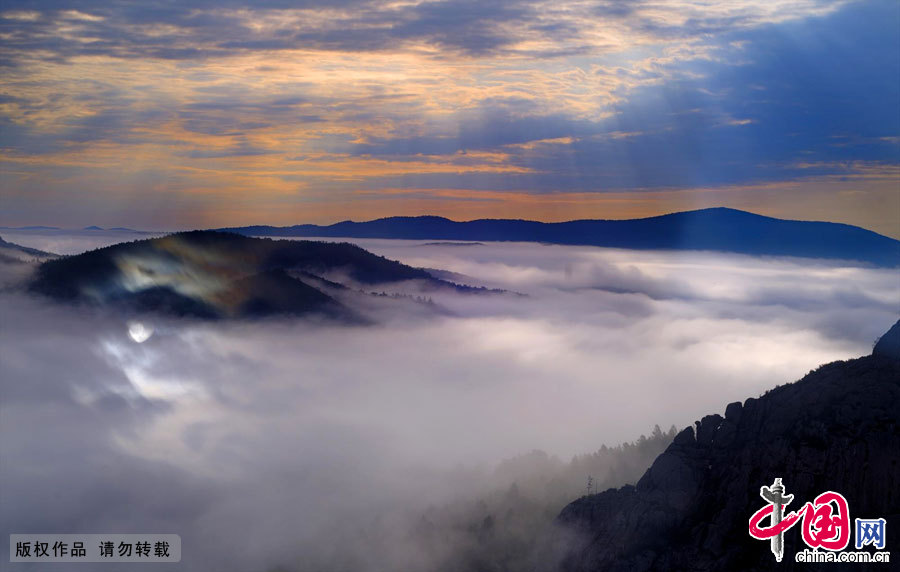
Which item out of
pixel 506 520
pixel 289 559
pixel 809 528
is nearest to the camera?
pixel 809 528

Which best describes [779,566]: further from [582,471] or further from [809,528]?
[582,471]

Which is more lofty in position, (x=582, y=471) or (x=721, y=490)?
(x=721, y=490)

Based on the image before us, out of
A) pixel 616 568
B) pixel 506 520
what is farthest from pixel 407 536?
pixel 616 568

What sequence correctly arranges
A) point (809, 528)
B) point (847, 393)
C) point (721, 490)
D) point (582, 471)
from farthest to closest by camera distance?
point (582, 471)
point (721, 490)
point (847, 393)
point (809, 528)

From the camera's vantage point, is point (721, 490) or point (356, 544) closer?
point (721, 490)

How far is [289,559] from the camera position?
126 m

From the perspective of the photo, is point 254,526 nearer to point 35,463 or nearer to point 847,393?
point 35,463

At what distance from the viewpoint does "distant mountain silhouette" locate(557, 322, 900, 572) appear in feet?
222

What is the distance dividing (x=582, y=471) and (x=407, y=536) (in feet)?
114

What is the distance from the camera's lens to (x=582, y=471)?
137 meters

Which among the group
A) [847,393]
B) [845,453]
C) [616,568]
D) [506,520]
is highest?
[847,393]

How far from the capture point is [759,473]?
→ 75.0m

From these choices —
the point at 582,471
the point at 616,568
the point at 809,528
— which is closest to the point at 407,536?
the point at 582,471

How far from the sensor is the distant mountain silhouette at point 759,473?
67.6 metres
